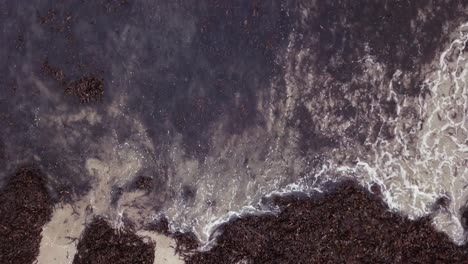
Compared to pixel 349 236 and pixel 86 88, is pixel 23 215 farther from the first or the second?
pixel 349 236

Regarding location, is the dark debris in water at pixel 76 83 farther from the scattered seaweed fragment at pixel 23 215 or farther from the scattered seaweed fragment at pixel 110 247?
the scattered seaweed fragment at pixel 110 247

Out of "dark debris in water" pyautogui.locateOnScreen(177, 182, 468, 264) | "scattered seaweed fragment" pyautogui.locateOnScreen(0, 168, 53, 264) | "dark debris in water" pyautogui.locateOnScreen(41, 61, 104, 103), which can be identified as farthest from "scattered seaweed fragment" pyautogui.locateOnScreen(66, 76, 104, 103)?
"dark debris in water" pyautogui.locateOnScreen(177, 182, 468, 264)

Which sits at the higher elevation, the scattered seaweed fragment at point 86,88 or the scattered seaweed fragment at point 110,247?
the scattered seaweed fragment at point 86,88

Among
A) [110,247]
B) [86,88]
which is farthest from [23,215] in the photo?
[86,88]

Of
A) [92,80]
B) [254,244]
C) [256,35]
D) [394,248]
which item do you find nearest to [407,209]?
[394,248]

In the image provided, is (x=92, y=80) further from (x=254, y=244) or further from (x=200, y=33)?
(x=254, y=244)

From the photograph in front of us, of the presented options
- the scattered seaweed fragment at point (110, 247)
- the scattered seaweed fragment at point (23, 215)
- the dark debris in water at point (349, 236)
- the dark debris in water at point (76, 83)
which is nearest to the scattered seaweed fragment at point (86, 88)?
the dark debris in water at point (76, 83)
